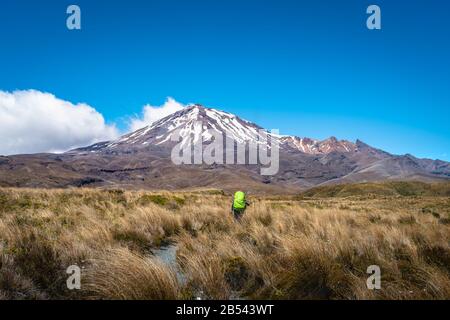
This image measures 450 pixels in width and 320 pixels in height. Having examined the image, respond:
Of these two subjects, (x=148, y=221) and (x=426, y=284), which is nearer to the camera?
(x=426, y=284)

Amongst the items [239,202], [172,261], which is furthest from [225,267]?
[239,202]

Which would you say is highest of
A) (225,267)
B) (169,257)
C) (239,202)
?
(239,202)

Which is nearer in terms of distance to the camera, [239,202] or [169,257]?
[169,257]

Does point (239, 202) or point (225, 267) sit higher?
point (239, 202)

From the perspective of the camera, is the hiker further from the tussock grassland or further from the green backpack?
the tussock grassland

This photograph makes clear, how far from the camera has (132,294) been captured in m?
4.32

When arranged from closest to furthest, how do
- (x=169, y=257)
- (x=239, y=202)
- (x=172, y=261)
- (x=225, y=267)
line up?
(x=225, y=267) → (x=172, y=261) → (x=169, y=257) → (x=239, y=202)

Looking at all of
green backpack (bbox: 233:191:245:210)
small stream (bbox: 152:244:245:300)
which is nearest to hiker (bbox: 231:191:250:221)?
green backpack (bbox: 233:191:245:210)

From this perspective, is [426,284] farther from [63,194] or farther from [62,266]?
[63,194]

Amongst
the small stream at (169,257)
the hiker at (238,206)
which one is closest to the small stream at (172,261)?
the small stream at (169,257)

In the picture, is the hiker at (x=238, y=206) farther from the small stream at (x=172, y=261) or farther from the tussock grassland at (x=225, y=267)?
the small stream at (x=172, y=261)

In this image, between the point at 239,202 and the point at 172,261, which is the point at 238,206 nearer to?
the point at 239,202
